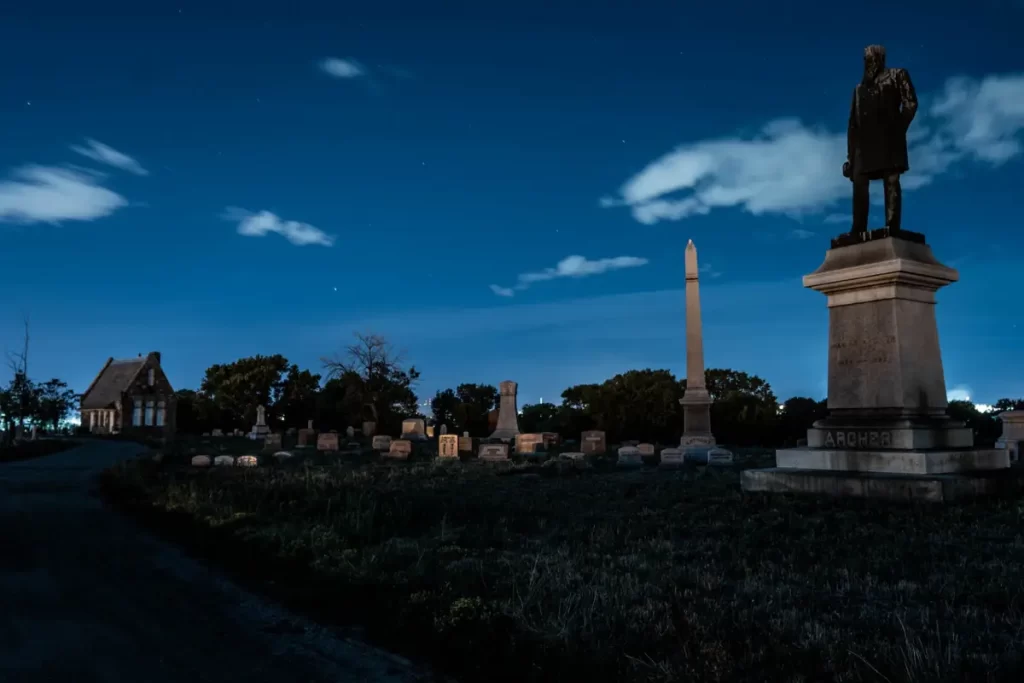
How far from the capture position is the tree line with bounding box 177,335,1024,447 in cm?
3831

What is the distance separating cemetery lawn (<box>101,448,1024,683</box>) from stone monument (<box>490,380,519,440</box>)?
20596 millimetres

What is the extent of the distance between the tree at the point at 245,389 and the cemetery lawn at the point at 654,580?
214ft

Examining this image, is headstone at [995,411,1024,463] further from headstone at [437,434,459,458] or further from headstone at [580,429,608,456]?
headstone at [437,434,459,458]

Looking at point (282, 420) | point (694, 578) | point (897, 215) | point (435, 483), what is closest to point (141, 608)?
point (694, 578)

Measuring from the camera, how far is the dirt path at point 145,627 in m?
5.02

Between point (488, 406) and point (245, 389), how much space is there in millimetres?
27105

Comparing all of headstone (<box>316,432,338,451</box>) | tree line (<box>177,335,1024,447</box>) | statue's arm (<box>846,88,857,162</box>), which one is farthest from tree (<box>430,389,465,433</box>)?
statue's arm (<box>846,88,857,162</box>)

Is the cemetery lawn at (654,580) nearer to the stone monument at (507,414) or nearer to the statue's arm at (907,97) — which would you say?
the statue's arm at (907,97)

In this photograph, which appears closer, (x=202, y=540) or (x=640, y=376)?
(x=202, y=540)

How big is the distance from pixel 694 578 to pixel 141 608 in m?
4.88

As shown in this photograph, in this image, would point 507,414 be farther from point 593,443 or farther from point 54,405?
point 54,405

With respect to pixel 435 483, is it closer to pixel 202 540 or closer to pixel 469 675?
pixel 202 540

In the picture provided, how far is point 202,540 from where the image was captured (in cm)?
1030

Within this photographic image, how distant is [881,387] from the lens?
10.2m
